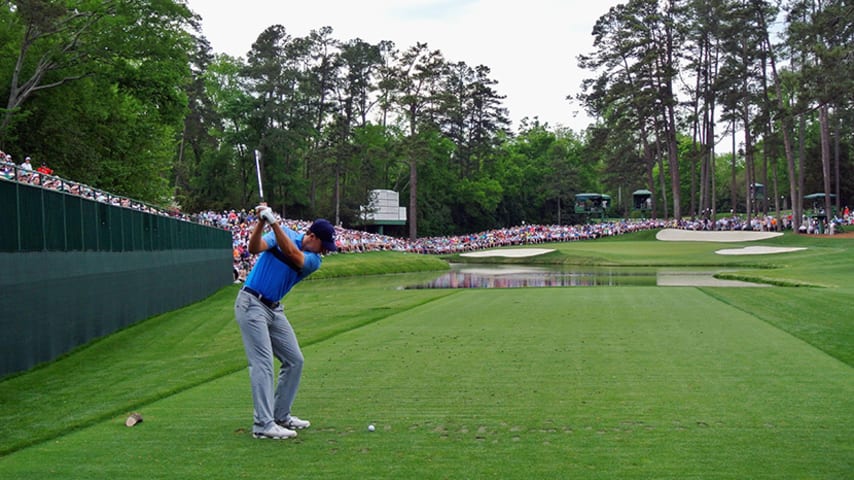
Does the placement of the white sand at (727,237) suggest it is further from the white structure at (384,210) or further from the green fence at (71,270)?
the green fence at (71,270)

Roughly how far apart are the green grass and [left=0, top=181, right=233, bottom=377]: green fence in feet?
2.06

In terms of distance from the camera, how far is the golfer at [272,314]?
6.99 m

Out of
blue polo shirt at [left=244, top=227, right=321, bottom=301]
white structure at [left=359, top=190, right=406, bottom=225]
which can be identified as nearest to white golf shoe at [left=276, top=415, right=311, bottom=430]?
blue polo shirt at [left=244, top=227, right=321, bottom=301]

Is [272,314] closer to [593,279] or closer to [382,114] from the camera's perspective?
[593,279]

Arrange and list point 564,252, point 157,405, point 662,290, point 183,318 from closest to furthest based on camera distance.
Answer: point 157,405, point 183,318, point 662,290, point 564,252

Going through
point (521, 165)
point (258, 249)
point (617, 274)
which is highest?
point (521, 165)

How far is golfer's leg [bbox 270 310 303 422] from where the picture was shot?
7.34 m

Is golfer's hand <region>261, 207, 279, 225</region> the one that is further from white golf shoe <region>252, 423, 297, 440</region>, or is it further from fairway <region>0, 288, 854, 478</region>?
fairway <region>0, 288, 854, 478</region>

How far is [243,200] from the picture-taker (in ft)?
254

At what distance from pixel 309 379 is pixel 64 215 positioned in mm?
7520

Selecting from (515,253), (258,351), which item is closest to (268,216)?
(258,351)

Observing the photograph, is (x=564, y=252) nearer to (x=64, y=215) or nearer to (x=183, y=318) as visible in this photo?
(x=183, y=318)

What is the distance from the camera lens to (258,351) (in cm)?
712

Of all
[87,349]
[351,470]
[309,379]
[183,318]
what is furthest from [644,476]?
[183,318]
